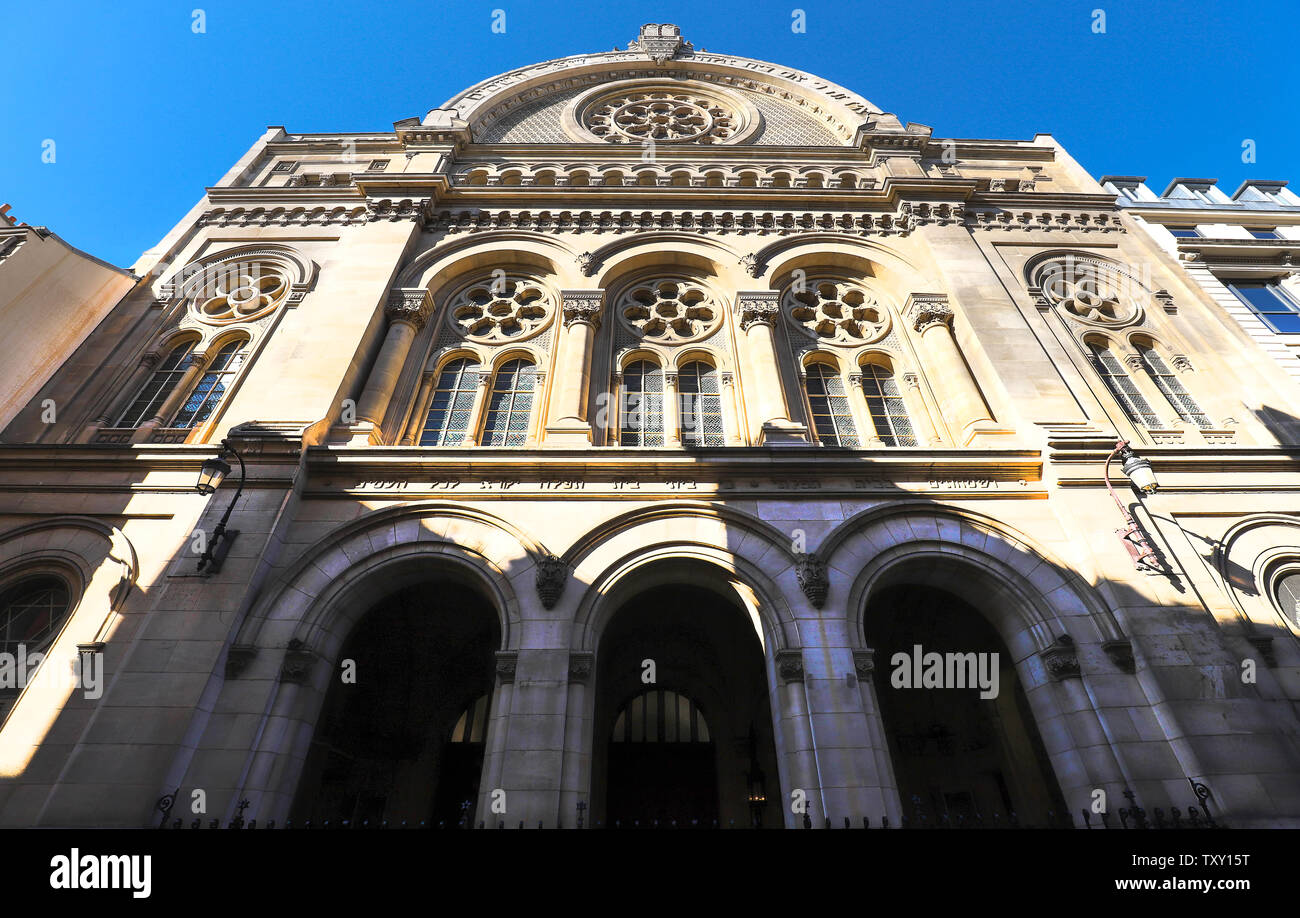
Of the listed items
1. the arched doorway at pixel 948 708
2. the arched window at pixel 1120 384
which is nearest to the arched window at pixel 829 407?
the arched doorway at pixel 948 708

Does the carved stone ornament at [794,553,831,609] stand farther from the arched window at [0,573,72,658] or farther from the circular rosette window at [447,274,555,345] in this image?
the arched window at [0,573,72,658]

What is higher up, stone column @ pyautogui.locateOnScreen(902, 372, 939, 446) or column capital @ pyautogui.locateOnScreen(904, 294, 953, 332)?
column capital @ pyautogui.locateOnScreen(904, 294, 953, 332)

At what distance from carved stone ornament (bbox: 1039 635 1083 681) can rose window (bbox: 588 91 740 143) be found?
1946cm

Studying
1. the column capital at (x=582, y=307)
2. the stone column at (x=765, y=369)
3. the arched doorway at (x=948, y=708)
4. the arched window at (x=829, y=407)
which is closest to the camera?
the arched doorway at (x=948, y=708)

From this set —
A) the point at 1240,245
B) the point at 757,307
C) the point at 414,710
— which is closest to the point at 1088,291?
the point at 1240,245

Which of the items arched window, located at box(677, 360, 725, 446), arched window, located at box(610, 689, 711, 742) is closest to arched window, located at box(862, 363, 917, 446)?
arched window, located at box(677, 360, 725, 446)

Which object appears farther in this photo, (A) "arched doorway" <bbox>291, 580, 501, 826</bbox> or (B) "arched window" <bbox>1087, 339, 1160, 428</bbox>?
(B) "arched window" <bbox>1087, 339, 1160, 428</bbox>

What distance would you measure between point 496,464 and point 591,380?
354cm

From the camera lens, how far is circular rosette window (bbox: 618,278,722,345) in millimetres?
15062

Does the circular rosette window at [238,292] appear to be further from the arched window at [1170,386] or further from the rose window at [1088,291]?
the arched window at [1170,386]

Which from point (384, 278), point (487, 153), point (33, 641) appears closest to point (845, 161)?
point (487, 153)

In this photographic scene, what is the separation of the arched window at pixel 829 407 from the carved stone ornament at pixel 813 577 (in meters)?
3.81

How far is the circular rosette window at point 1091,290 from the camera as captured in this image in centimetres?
1517

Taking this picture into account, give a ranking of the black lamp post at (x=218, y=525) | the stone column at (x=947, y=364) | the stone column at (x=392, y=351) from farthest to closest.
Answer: the stone column at (x=392, y=351) < the stone column at (x=947, y=364) < the black lamp post at (x=218, y=525)
